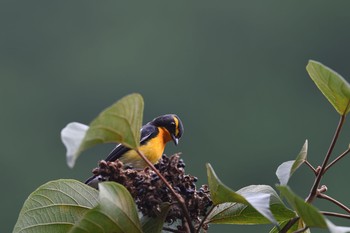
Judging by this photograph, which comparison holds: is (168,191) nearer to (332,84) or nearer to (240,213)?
(240,213)

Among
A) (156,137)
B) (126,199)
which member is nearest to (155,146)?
(156,137)

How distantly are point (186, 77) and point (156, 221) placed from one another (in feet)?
66.0

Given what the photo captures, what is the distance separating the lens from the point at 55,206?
7.72ft

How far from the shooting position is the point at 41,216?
2.35 meters

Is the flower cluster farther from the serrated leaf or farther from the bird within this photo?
the bird

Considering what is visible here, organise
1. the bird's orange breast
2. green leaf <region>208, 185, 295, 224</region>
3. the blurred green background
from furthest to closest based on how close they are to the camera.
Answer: the blurred green background
the bird's orange breast
green leaf <region>208, 185, 295, 224</region>

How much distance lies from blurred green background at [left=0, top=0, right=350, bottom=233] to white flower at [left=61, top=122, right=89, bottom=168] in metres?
13.5

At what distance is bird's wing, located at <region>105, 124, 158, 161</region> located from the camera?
391 centimetres

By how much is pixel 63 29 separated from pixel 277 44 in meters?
5.81

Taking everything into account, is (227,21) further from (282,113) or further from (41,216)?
(41,216)

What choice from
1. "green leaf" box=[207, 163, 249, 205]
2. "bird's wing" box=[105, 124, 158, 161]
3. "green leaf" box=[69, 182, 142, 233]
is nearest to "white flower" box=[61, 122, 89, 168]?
"green leaf" box=[69, 182, 142, 233]

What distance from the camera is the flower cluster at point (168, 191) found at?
230 centimetres

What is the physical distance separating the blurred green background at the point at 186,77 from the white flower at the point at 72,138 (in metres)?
13.5

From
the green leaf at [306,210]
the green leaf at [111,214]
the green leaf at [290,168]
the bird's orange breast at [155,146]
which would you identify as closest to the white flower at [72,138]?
the green leaf at [111,214]
